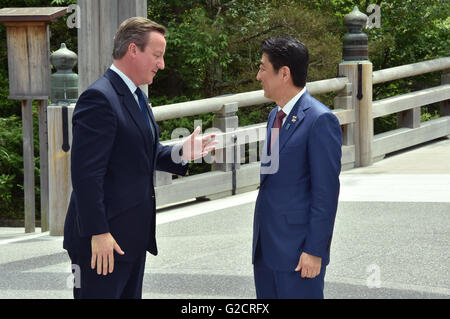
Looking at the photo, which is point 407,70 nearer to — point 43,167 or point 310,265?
point 43,167

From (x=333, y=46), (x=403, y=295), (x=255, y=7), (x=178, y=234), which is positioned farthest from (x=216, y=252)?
(x=255, y=7)

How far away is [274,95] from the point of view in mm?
4164

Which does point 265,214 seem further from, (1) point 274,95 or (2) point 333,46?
(2) point 333,46

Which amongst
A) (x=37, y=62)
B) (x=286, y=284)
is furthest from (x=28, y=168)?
(x=286, y=284)

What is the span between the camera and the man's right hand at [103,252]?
4055mm

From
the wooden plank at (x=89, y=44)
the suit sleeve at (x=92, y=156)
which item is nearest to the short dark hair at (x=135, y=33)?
the suit sleeve at (x=92, y=156)

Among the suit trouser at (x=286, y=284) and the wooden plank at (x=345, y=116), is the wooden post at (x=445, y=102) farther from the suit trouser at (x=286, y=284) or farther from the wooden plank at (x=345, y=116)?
the suit trouser at (x=286, y=284)

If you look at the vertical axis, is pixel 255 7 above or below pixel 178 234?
above

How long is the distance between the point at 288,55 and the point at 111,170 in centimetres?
90

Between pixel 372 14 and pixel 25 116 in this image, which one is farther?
pixel 372 14

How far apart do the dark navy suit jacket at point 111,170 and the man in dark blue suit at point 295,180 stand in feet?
1.74

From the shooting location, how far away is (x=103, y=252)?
4.06m

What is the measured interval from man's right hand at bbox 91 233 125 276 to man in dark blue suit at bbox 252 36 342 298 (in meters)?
0.67

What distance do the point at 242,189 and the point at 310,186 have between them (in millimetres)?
6557
